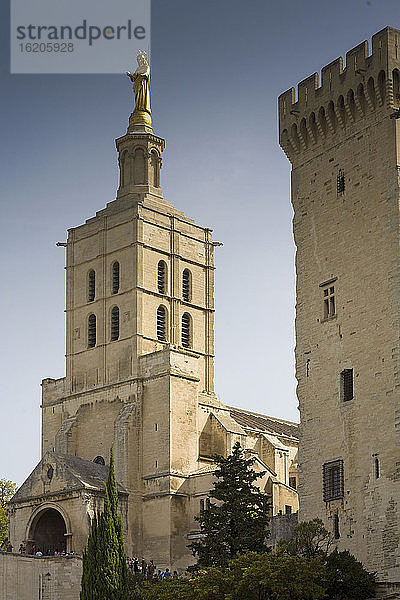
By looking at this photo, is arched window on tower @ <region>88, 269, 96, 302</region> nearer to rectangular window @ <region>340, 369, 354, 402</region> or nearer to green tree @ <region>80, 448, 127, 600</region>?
green tree @ <region>80, 448, 127, 600</region>

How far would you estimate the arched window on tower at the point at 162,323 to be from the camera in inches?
2788

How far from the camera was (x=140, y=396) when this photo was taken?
66.7 m

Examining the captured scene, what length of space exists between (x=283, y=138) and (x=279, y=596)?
59.6 ft

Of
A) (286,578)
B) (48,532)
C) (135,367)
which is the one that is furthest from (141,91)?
(286,578)

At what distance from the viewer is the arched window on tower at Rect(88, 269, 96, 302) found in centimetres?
7250

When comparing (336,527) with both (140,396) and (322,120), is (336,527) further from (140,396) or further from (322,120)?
(140,396)

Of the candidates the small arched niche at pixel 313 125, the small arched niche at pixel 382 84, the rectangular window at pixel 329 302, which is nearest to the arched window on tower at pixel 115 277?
the small arched niche at pixel 313 125

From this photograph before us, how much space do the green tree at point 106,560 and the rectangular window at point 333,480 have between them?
7.33m

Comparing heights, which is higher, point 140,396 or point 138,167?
Answer: point 138,167

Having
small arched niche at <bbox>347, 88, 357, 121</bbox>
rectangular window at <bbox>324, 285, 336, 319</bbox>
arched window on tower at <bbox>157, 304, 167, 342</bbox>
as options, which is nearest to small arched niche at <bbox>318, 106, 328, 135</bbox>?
small arched niche at <bbox>347, 88, 357, 121</bbox>

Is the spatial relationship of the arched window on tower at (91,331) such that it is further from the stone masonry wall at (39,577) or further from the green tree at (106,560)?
the green tree at (106,560)

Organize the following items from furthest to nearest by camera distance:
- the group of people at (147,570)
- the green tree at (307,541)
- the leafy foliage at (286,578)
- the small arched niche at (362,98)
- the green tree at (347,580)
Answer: the group of people at (147,570), the small arched niche at (362,98), the green tree at (307,541), the green tree at (347,580), the leafy foliage at (286,578)

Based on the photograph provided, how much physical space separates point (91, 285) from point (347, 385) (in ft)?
108

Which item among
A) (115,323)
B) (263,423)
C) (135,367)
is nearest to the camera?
(135,367)
